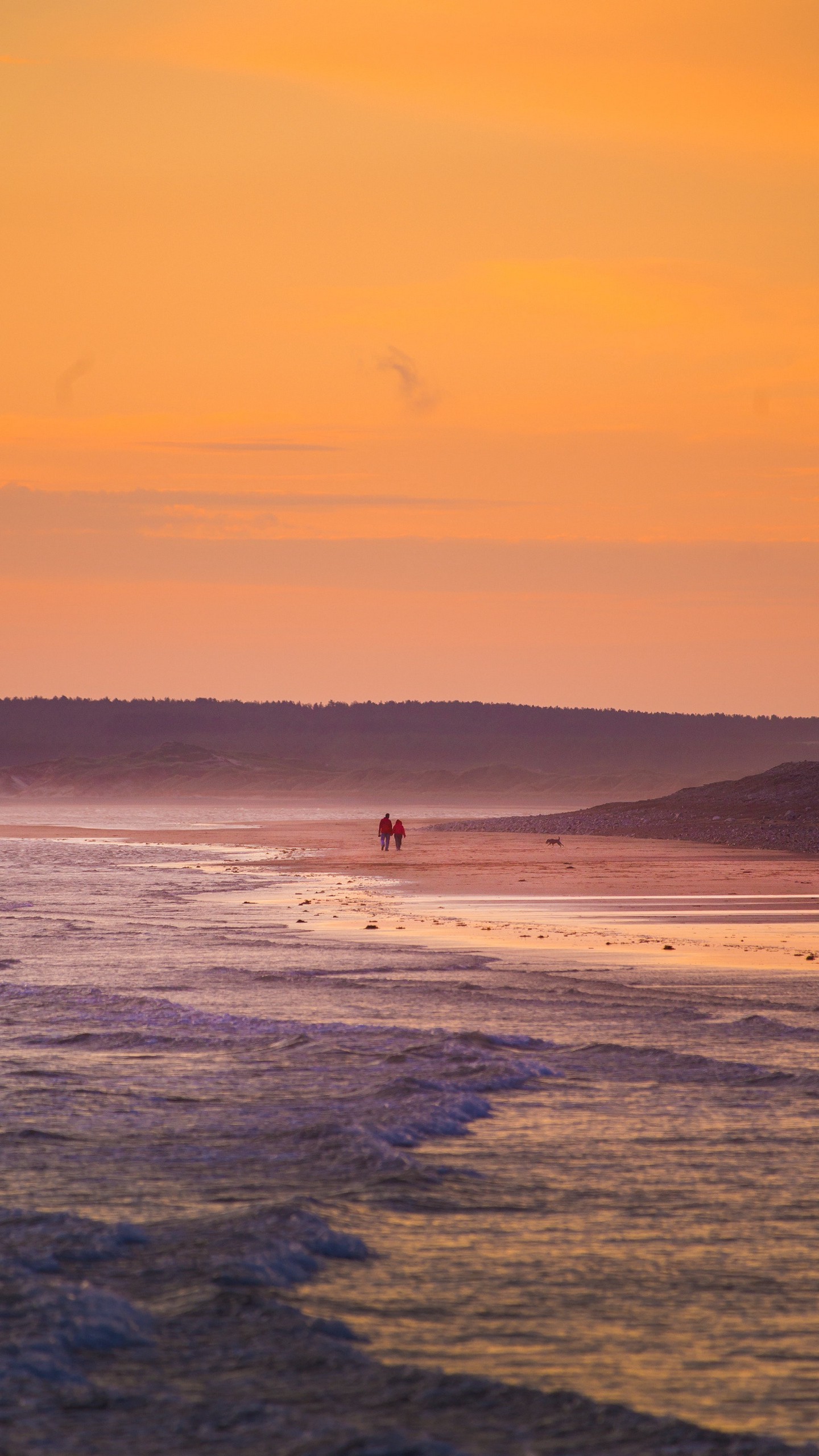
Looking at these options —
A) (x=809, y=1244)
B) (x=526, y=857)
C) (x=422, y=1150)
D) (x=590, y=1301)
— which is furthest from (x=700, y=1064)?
(x=526, y=857)

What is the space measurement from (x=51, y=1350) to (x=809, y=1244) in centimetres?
357

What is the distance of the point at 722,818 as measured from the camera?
5875 cm

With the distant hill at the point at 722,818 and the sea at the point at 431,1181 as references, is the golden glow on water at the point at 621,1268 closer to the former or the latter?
the sea at the point at 431,1181

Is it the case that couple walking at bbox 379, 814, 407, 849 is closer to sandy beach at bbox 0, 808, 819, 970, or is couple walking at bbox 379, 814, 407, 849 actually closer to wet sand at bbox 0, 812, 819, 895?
sandy beach at bbox 0, 808, 819, 970

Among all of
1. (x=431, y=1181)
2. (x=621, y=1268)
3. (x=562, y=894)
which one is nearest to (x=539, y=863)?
(x=562, y=894)

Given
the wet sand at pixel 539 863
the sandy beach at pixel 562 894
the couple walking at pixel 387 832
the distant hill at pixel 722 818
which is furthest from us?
the couple walking at pixel 387 832

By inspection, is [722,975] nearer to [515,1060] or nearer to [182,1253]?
[515,1060]

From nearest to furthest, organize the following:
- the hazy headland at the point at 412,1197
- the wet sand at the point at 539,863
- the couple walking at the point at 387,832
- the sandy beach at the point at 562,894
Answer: the hazy headland at the point at 412,1197 → the sandy beach at the point at 562,894 → the wet sand at the point at 539,863 → the couple walking at the point at 387,832

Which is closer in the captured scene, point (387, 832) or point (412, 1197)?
point (412, 1197)

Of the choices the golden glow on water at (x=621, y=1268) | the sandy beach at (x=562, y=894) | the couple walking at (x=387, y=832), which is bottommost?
the golden glow on water at (x=621, y=1268)

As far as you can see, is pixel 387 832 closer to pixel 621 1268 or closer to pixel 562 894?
pixel 562 894

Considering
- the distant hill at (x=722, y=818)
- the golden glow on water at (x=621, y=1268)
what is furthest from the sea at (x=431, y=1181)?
the distant hill at (x=722, y=818)

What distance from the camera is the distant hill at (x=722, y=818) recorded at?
1991 inches

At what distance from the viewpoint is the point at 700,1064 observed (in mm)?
11406
